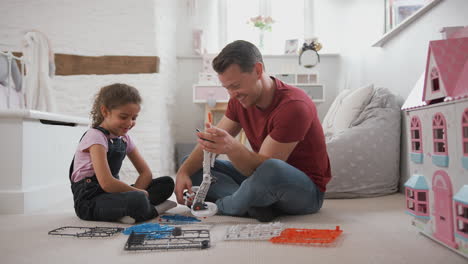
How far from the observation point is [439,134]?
110 cm

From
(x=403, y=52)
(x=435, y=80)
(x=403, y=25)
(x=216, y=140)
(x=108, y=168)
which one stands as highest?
(x=403, y=25)

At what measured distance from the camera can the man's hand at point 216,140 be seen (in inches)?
47.1

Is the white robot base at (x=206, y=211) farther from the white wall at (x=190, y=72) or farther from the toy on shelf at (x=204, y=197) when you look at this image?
the white wall at (x=190, y=72)

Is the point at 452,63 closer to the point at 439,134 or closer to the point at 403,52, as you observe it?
the point at 439,134

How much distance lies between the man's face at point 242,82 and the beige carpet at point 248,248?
19.1 inches

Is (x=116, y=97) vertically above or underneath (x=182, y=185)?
above

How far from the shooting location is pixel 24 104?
263 cm

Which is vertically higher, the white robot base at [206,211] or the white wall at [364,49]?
the white wall at [364,49]

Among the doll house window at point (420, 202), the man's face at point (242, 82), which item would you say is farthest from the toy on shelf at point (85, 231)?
the doll house window at point (420, 202)

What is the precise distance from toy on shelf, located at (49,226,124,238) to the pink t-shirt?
23 centimetres

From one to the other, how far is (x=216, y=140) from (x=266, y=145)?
0.23m

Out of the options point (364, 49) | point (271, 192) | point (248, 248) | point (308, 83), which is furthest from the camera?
point (308, 83)

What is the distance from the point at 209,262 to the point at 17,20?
352cm

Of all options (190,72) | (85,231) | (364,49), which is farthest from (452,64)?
(190,72)
